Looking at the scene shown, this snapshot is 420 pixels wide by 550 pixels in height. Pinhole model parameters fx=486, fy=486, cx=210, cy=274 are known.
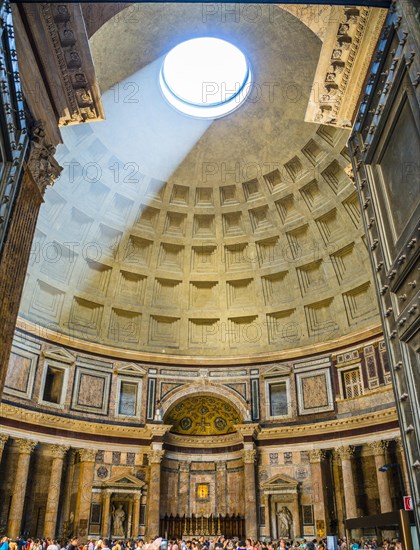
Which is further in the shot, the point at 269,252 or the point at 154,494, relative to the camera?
the point at 269,252

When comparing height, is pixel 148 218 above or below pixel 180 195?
below

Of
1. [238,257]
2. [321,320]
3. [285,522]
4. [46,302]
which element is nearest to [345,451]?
[285,522]

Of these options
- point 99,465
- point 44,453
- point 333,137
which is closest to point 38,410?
point 44,453

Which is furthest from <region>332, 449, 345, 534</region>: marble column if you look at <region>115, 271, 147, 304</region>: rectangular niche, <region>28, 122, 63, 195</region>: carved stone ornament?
<region>28, 122, 63, 195</region>: carved stone ornament

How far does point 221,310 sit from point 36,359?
10882mm

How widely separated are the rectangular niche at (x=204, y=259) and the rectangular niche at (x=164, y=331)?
3395mm

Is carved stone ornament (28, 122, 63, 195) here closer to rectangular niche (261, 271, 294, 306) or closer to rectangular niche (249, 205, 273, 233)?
rectangular niche (249, 205, 273, 233)

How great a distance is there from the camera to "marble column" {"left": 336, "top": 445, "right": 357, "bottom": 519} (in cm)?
2205

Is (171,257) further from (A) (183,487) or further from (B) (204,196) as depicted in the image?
(A) (183,487)

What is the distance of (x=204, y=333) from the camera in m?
29.4

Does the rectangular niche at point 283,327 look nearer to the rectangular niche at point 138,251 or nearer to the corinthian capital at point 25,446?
the rectangular niche at point 138,251

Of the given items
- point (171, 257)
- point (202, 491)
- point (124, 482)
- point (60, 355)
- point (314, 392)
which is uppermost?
point (171, 257)

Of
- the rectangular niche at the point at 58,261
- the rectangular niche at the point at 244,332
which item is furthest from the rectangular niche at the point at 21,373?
the rectangular niche at the point at 244,332

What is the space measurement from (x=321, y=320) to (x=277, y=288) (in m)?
3.30
